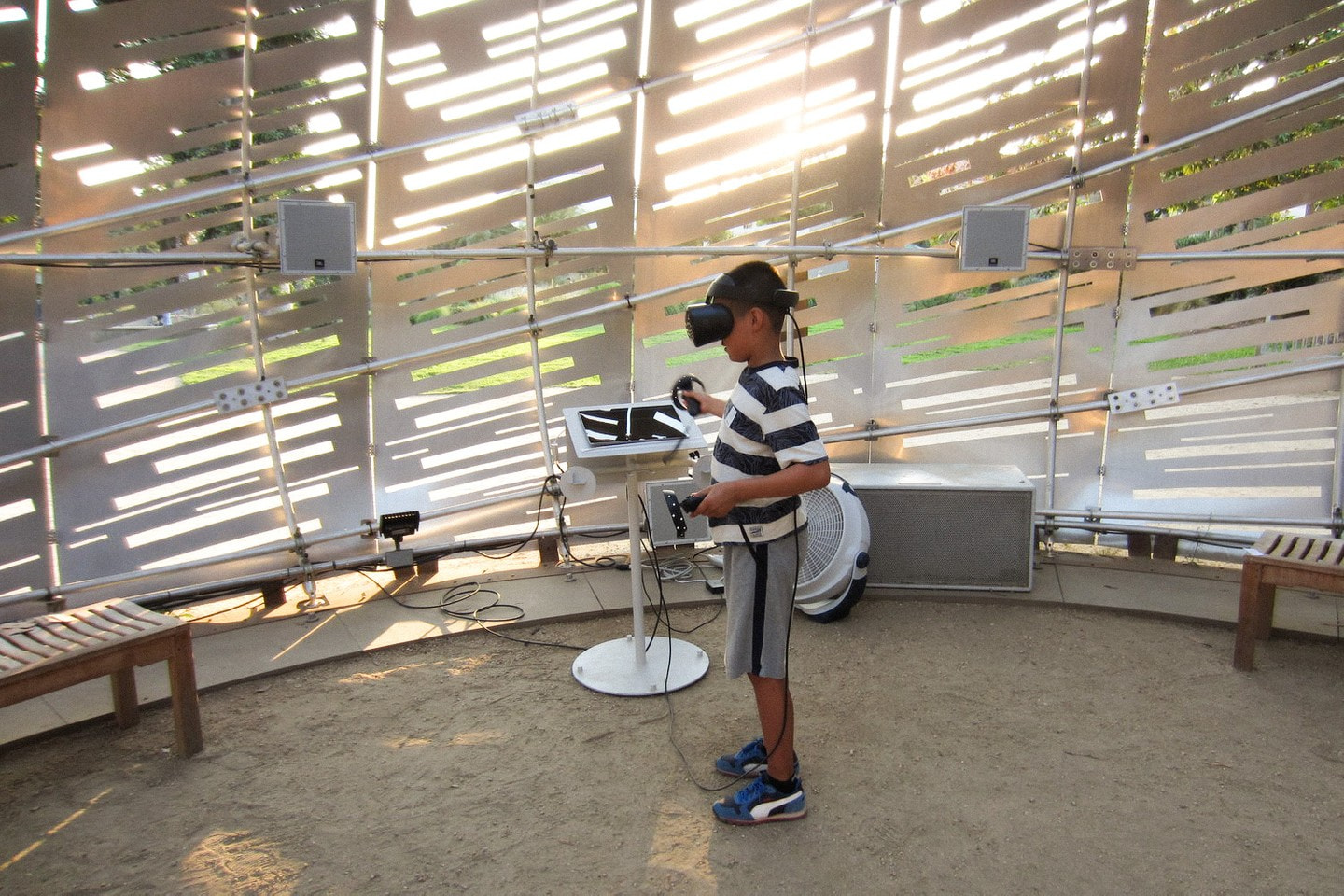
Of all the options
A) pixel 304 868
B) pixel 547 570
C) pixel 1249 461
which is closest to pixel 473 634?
pixel 547 570

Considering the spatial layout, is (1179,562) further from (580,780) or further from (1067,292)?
(580,780)

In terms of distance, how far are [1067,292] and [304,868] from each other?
19.1 feet

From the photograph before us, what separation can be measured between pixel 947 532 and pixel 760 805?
109 inches

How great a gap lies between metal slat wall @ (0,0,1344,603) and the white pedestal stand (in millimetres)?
1810

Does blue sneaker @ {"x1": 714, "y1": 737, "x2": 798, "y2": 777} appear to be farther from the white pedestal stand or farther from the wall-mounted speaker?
the wall-mounted speaker

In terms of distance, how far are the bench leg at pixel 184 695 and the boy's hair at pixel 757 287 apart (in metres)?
2.75

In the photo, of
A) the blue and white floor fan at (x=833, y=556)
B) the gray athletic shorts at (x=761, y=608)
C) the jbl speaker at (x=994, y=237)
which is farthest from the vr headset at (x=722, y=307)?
the jbl speaker at (x=994, y=237)

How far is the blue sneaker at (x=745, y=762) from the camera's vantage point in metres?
3.74

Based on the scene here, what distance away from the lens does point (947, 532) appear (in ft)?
18.6

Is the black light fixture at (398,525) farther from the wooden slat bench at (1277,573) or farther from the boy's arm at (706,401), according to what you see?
the wooden slat bench at (1277,573)

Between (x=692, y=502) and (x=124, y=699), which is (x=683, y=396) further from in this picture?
(x=124, y=699)

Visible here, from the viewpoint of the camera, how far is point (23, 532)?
17.3 feet

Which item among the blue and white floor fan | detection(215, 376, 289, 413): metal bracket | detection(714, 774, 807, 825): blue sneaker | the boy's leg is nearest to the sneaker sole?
detection(714, 774, 807, 825): blue sneaker

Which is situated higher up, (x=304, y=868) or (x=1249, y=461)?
(x=1249, y=461)
